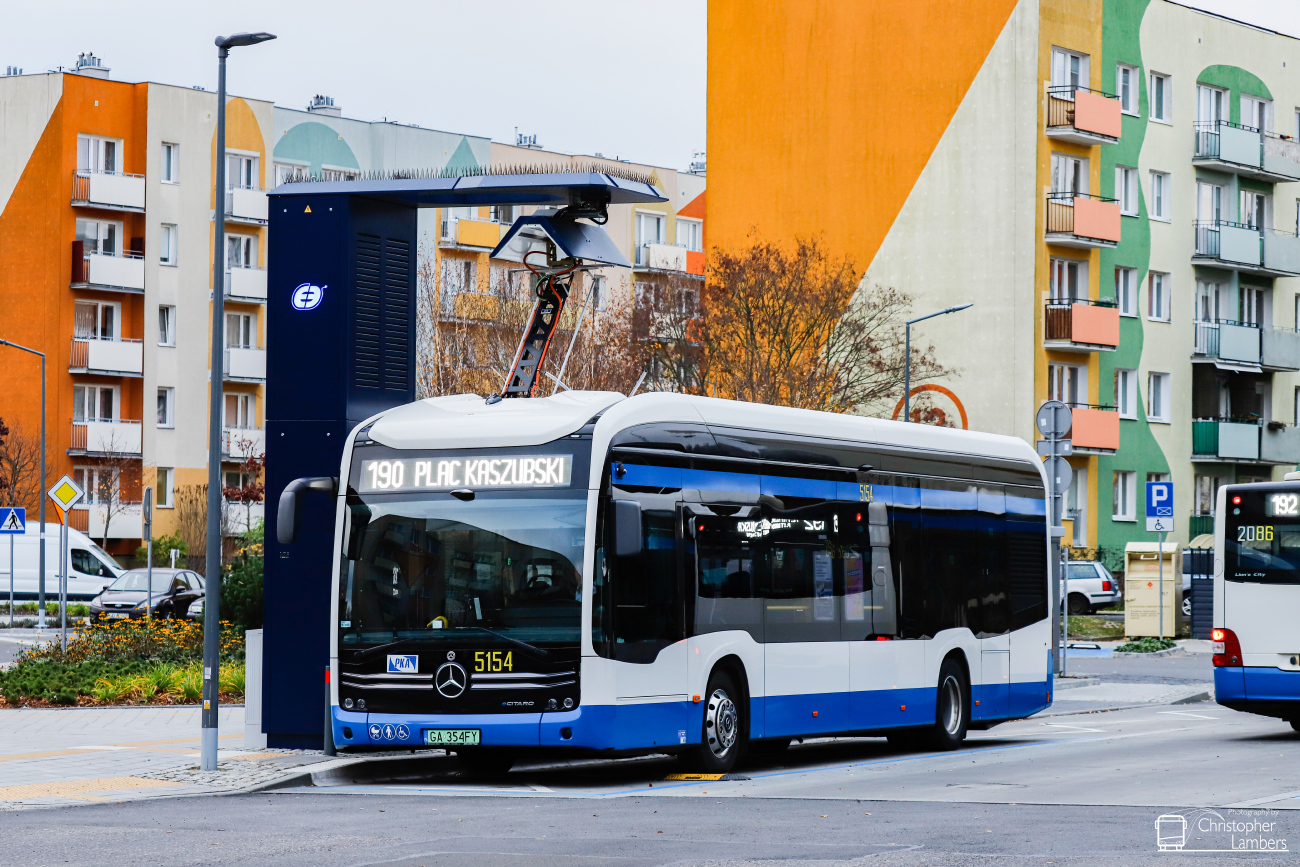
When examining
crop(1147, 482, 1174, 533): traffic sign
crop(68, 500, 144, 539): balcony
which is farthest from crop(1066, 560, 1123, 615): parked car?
crop(68, 500, 144, 539): balcony

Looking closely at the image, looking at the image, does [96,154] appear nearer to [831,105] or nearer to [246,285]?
[246,285]

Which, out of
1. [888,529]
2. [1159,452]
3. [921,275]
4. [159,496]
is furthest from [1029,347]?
[888,529]

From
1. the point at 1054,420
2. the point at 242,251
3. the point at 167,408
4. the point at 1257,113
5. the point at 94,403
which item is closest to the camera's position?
the point at 1054,420

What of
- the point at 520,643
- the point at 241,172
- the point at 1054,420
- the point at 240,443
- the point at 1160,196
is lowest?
the point at 520,643

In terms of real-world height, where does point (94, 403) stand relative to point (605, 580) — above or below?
above

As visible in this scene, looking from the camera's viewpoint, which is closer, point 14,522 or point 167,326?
point 14,522

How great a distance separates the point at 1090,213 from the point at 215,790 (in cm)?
4834

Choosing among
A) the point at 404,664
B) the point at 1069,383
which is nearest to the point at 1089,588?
the point at 1069,383

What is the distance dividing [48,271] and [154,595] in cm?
2582

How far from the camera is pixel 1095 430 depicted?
200ft

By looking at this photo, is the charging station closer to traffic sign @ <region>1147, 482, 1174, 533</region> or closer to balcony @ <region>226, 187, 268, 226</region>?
traffic sign @ <region>1147, 482, 1174, 533</region>

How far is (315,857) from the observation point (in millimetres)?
11227

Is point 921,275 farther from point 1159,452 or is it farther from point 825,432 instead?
point 825,432

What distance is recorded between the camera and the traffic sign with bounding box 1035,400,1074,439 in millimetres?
29234
